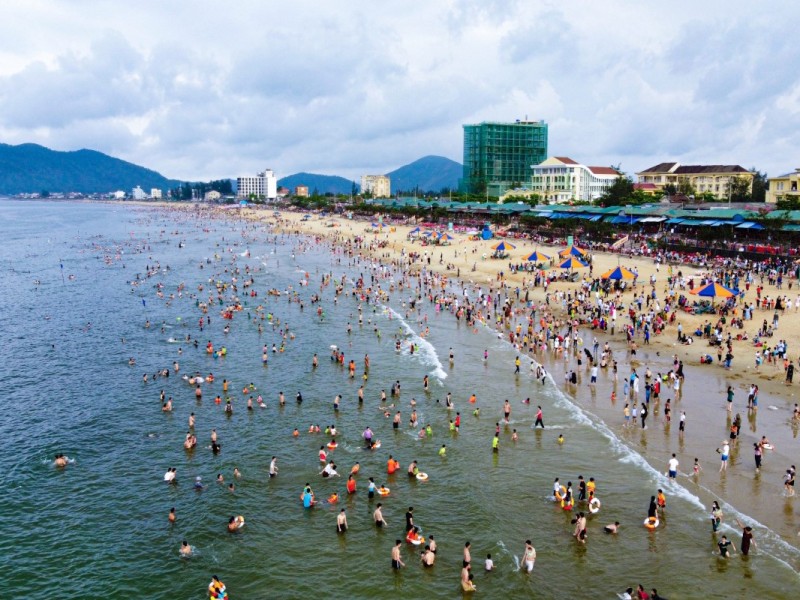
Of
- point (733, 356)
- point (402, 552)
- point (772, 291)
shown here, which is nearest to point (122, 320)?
point (402, 552)

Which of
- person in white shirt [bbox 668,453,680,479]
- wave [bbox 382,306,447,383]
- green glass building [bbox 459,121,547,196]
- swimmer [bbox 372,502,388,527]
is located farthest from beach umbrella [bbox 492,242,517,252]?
green glass building [bbox 459,121,547,196]

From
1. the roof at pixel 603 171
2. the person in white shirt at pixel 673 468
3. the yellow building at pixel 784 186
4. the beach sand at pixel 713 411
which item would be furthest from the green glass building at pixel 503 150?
the person in white shirt at pixel 673 468

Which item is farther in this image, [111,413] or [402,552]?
[111,413]

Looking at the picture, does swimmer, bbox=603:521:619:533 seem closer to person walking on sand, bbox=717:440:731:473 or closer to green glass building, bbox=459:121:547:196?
person walking on sand, bbox=717:440:731:473

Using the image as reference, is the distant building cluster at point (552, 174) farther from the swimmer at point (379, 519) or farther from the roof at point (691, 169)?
the swimmer at point (379, 519)

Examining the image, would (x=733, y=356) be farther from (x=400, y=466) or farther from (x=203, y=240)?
(x=203, y=240)

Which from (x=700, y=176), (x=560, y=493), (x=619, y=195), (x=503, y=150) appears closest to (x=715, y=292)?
(x=560, y=493)

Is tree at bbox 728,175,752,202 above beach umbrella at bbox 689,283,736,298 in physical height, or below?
above
